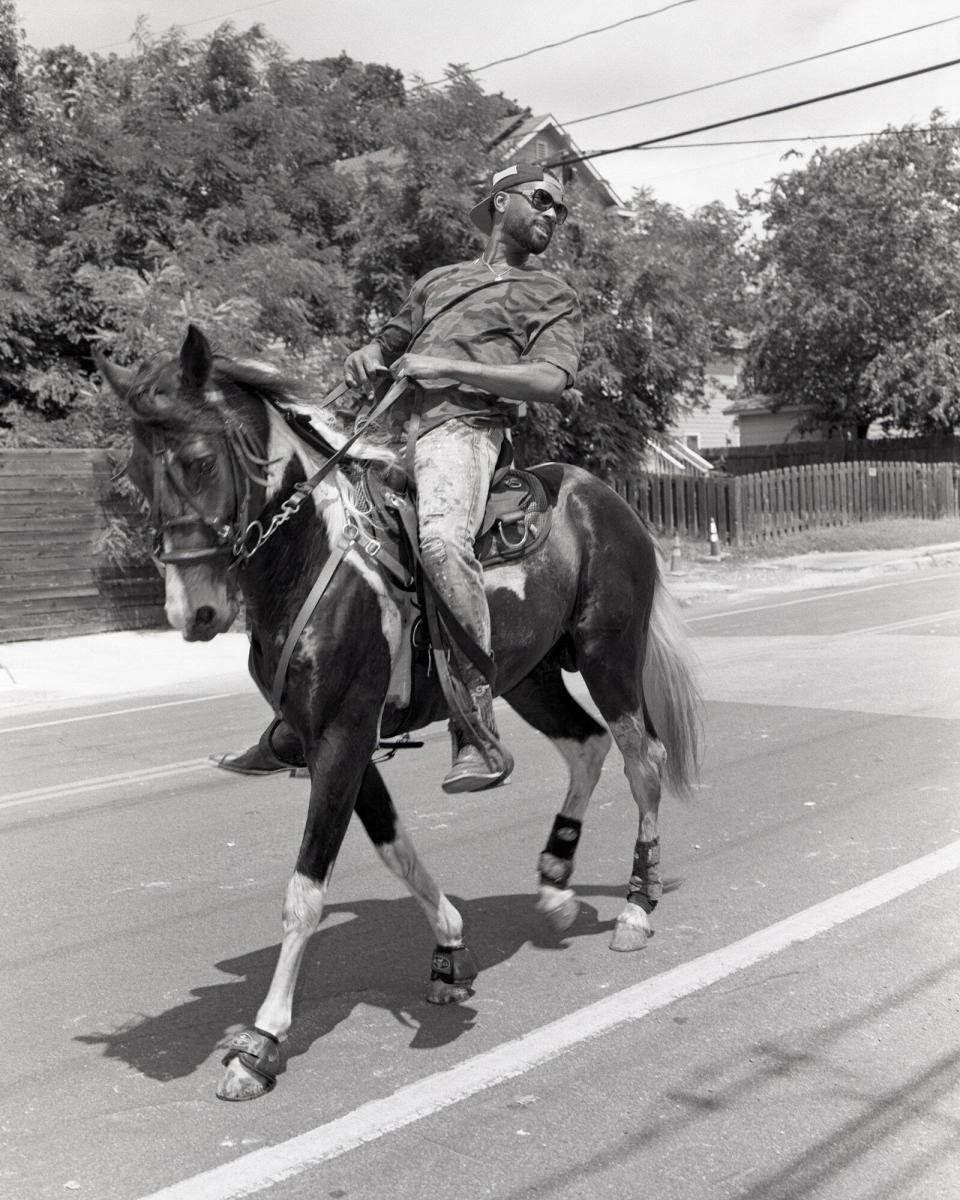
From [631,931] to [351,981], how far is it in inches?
40.7

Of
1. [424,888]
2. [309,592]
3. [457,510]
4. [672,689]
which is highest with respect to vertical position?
[457,510]

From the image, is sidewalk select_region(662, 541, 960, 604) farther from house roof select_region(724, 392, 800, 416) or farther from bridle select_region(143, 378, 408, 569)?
house roof select_region(724, 392, 800, 416)

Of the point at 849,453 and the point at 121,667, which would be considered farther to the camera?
the point at 849,453

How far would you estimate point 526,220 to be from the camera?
15.1ft

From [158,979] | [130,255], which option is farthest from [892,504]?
[158,979]

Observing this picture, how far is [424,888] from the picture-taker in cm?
441

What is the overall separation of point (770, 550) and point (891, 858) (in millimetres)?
20357

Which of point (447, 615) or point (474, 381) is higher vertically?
point (474, 381)

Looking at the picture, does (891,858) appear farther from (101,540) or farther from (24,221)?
(24,221)

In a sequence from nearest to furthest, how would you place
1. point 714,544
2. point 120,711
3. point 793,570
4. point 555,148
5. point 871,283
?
1. point 120,711
2. point 793,570
3. point 714,544
4. point 871,283
5. point 555,148

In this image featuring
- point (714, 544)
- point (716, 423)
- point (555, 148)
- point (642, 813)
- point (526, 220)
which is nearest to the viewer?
point (526, 220)

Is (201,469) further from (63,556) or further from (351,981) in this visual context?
(63,556)

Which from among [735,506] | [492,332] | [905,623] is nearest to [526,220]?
[492,332]

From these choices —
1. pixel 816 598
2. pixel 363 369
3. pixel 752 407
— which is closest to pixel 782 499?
pixel 816 598
